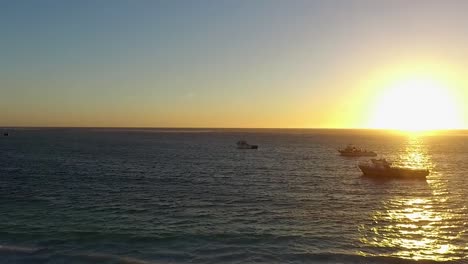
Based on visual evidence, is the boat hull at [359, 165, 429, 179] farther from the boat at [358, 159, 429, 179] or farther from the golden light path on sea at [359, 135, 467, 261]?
the golden light path on sea at [359, 135, 467, 261]

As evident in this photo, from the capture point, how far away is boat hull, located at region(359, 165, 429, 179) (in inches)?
2633

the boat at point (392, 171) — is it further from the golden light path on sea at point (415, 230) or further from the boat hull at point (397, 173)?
the golden light path on sea at point (415, 230)

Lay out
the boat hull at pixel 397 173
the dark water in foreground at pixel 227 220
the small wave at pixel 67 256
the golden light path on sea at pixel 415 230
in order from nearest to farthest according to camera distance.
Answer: the small wave at pixel 67 256 < the dark water in foreground at pixel 227 220 < the golden light path on sea at pixel 415 230 < the boat hull at pixel 397 173

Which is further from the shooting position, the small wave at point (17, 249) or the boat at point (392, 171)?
the boat at point (392, 171)

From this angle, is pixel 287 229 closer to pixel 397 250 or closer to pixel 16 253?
pixel 397 250

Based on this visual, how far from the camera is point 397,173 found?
2697 inches

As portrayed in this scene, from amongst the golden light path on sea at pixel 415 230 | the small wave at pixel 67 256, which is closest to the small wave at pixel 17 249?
the small wave at pixel 67 256

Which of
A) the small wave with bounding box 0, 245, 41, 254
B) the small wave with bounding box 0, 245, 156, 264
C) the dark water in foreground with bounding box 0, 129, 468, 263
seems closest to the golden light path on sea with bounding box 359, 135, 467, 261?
the dark water in foreground with bounding box 0, 129, 468, 263

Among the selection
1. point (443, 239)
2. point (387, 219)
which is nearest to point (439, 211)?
point (387, 219)

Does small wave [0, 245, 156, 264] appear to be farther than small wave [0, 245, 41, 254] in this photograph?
No

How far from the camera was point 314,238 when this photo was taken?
29422mm

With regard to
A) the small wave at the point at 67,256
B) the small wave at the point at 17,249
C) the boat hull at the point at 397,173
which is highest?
the boat hull at the point at 397,173

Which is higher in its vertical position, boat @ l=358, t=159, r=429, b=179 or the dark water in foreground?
boat @ l=358, t=159, r=429, b=179

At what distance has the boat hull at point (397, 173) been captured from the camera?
66.9m
